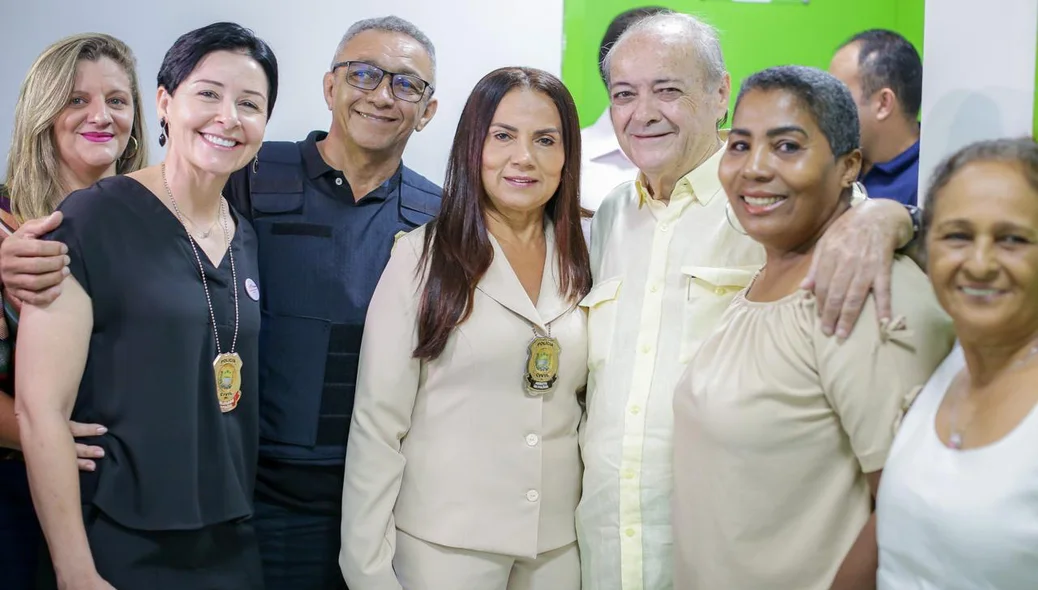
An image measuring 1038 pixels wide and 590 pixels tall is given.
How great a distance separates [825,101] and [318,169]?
4.90 ft

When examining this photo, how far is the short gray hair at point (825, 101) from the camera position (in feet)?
6.31

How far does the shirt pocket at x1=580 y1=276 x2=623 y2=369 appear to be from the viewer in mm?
2471

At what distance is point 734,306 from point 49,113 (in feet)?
6.81

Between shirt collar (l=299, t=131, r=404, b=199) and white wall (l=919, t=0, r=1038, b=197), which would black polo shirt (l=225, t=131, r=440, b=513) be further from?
white wall (l=919, t=0, r=1038, b=197)

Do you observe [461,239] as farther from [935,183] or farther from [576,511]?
[935,183]

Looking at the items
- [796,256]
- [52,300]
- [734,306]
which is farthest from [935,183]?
[52,300]

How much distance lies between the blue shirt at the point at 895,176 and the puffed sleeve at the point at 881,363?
1.94 meters

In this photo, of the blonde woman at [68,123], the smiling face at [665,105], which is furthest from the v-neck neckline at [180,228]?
the smiling face at [665,105]

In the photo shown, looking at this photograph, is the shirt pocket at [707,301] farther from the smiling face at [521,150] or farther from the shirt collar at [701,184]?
the smiling face at [521,150]

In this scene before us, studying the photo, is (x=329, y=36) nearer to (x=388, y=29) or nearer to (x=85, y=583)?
(x=388, y=29)

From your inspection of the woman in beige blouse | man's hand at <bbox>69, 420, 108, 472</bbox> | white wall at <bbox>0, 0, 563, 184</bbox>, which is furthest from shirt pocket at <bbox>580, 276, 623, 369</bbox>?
white wall at <bbox>0, 0, 563, 184</bbox>

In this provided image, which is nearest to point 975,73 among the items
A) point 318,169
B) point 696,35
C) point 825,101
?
point 825,101

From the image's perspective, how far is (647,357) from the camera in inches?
93.2

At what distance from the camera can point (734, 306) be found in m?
2.09
